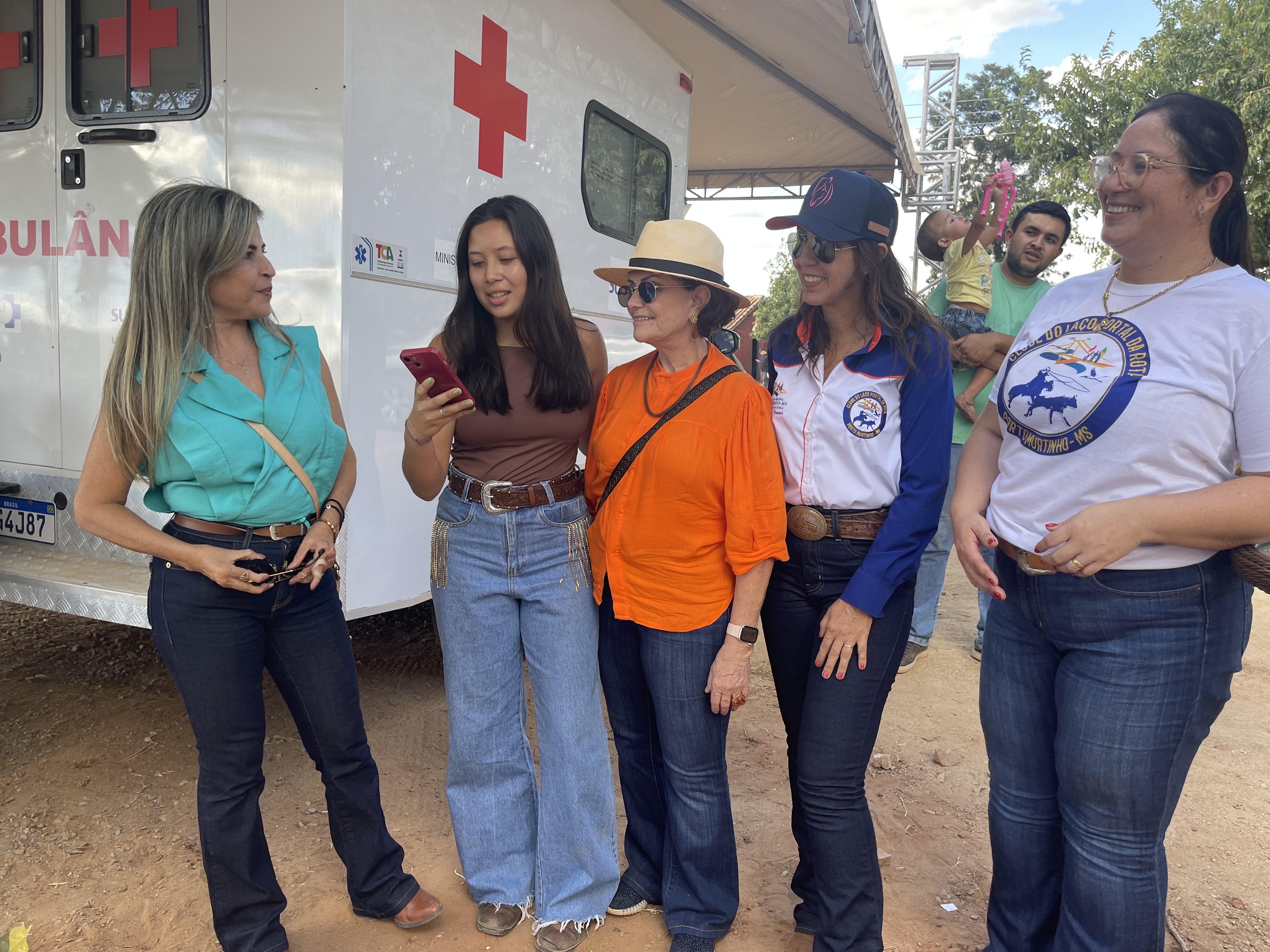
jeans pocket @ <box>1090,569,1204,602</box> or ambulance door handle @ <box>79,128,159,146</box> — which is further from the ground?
ambulance door handle @ <box>79,128,159,146</box>

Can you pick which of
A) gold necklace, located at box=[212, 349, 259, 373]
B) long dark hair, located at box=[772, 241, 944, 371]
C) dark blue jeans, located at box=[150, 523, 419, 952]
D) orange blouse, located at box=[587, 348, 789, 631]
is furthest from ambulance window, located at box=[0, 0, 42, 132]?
long dark hair, located at box=[772, 241, 944, 371]

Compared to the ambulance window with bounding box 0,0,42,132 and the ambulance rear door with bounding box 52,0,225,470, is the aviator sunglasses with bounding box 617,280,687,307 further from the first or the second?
the ambulance window with bounding box 0,0,42,132

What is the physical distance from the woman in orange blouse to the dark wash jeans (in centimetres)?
12

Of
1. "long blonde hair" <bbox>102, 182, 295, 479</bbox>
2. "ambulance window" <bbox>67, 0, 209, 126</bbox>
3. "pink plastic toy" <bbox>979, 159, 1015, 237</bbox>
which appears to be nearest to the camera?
"long blonde hair" <bbox>102, 182, 295, 479</bbox>

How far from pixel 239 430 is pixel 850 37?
3.80 metres

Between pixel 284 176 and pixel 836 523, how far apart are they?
6.70 ft

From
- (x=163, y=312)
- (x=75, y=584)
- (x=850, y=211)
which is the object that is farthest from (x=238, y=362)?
(x=850, y=211)

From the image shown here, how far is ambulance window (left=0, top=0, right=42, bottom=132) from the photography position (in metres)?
3.28

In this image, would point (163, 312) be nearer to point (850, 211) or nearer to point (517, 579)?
point (517, 579)

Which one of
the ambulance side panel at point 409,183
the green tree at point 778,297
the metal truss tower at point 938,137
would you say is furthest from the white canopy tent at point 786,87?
the green tree at point 778,297

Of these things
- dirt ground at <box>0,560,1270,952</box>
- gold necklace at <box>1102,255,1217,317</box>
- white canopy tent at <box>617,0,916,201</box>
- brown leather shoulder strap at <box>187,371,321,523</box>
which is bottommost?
dirt ground at <box>0,560,1270,952</box>

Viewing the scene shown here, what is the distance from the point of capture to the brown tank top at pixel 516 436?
92.4 inches

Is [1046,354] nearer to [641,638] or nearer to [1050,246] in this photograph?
[641,638]

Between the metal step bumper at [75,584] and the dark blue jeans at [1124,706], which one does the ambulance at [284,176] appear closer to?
the metal step bumper at [75,584]
